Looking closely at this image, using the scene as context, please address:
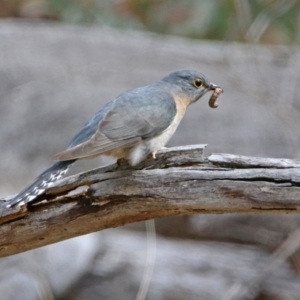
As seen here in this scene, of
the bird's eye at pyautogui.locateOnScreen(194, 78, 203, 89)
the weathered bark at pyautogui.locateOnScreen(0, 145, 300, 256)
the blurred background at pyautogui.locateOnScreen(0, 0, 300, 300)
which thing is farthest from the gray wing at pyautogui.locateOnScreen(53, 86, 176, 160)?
the blurred background at pyautogui.locateOnScreen(0, 0, 300, 300)

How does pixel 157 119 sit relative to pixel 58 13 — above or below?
above

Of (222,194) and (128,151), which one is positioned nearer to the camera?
(222,194)

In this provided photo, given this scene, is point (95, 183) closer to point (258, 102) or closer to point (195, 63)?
point (258, 102)

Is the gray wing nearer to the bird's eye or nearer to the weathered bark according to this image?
the weathered bark

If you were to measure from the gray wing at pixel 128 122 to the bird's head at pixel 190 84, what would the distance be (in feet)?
0.64

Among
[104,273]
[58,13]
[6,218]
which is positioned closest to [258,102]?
[104,273]

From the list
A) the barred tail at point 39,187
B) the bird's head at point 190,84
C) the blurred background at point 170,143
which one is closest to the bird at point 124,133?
the barred tail at point 39,187

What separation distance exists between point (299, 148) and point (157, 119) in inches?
79.3

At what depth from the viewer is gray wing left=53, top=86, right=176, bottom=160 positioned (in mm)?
2643

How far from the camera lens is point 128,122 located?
2.79m

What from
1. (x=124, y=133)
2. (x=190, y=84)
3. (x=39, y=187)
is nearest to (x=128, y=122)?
(x=124, y=133)

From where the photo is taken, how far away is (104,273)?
185 inches

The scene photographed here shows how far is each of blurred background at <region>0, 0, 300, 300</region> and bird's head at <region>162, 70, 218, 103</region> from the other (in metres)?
1.55

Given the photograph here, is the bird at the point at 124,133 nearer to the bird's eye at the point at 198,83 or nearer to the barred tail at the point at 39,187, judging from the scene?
the barred tail at the point at 39,187
